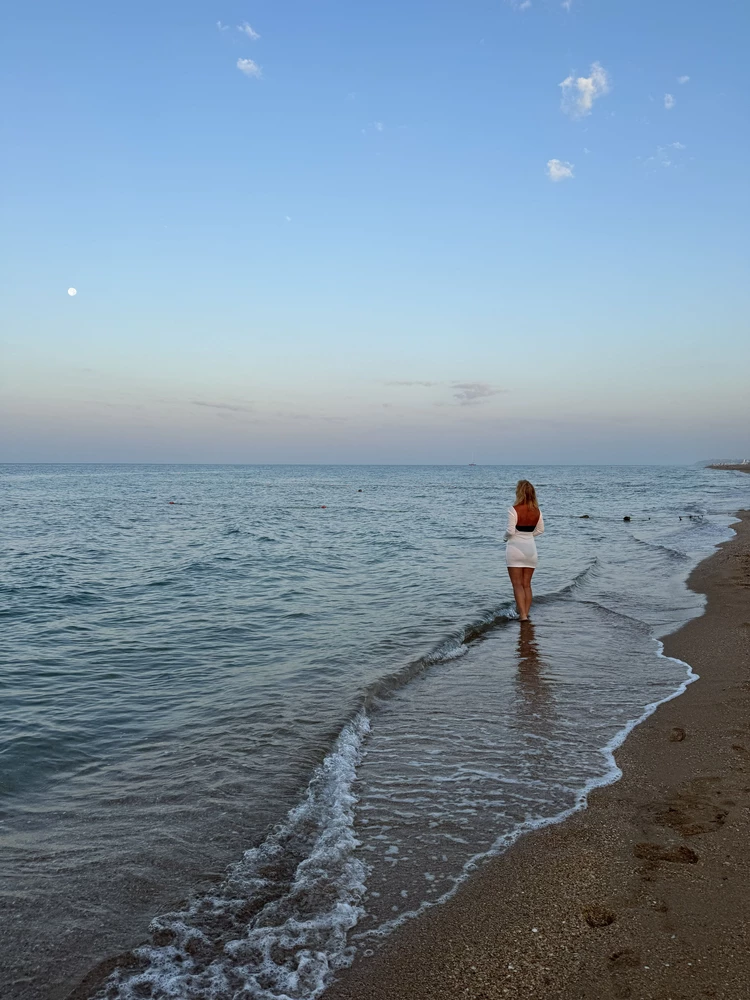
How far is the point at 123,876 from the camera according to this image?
4047 mm

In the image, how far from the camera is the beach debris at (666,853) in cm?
375

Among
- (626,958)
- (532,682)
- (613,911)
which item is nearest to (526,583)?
(532,682)

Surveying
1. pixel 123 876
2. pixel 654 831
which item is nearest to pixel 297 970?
pixel 123 876

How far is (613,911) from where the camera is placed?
3.32 metres

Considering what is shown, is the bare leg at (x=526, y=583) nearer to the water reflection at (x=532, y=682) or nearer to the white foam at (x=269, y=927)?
the water reflection at (x=532, y=682)

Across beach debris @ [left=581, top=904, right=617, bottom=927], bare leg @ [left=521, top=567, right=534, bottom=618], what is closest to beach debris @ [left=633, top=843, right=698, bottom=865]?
beach debris @ [left=581, top=904, right=617, bottom=927]

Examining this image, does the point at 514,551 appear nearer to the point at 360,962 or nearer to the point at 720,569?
the point at 720,569

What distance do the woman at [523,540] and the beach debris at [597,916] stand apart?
25.7ft

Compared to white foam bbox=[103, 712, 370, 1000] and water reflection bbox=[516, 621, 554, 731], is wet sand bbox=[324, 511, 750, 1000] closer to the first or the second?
white foam bbox=[103, 712, 370, 1000]

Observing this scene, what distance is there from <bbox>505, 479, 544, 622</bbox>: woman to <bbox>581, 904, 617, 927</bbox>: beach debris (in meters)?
7.85

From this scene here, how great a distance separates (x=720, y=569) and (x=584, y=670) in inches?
352

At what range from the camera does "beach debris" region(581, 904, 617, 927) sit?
10.6 feet

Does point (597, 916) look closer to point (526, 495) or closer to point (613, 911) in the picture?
point (613, 911)

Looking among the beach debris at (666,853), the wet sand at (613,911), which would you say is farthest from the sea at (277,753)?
the beach debris at (666,853)
